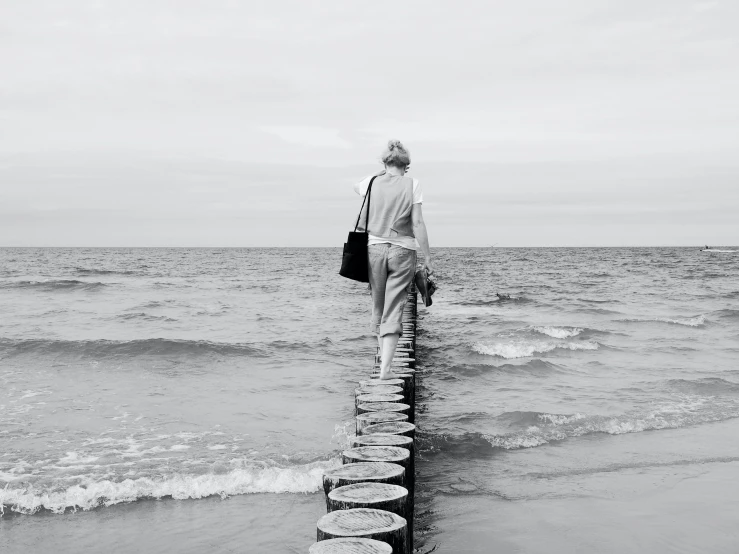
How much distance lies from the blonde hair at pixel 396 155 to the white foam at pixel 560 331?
1129 cm

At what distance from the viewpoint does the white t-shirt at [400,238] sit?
534 cm

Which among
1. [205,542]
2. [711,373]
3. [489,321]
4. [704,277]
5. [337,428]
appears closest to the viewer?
[205,542]

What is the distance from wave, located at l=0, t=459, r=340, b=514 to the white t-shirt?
211 centimetres

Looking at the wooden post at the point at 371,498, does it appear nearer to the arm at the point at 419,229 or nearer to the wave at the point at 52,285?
the arm at the point at 419,229

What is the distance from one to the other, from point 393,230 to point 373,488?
2405 mm

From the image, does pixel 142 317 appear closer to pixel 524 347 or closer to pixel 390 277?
pixel 524 347

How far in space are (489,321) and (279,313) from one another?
686 cm

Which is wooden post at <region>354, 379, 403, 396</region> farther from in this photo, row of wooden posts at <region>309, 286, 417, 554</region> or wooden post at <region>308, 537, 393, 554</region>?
wooden post at <region>308, 537, 393, 554</region>

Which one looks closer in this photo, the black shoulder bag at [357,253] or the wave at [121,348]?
the black shoulder bag at [357,253]

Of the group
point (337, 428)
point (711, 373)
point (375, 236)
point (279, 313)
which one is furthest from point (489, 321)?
point (375, 236)

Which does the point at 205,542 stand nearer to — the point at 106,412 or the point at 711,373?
the point at 106,412

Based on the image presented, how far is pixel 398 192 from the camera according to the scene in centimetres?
528

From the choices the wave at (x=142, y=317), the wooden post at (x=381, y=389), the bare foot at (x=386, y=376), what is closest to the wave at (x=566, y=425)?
the bare foot at (x=386, y=376)

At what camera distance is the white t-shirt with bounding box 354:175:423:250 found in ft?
17.5
